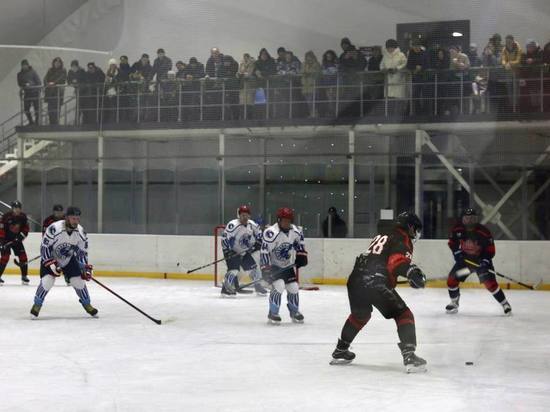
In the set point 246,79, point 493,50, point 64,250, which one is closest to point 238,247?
point 246,79

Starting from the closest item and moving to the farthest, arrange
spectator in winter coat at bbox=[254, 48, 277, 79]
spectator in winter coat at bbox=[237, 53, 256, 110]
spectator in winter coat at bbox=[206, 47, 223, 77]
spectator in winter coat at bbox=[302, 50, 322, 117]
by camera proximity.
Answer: spectator in winter coat at bbox=[302, 50, 322, 117]
spectator in winter coat at bbox=[206, 47, 223, 77]
spectator in winter coat at bbox=[254, 48, 277, 79]
spectator in winter coat at bbox=[237, 53, 256, 110]

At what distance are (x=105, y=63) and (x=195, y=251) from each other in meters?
6.35

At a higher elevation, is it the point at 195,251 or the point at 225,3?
the point at 225,3

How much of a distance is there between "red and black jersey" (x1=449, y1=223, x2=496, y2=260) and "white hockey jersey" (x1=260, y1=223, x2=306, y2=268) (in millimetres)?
1818

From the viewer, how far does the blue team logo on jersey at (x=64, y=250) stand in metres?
9.09

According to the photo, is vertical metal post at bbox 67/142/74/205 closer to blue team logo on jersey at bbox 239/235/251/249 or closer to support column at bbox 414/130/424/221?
blue team logo on jersey at bbox 239/235/251/249

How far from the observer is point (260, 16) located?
7.43m

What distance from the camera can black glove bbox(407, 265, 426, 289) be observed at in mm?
6102

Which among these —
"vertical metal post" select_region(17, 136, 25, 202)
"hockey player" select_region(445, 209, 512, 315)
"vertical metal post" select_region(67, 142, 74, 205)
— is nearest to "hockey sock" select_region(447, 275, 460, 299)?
"hockey player" select_region(445, 209, 512, 315)

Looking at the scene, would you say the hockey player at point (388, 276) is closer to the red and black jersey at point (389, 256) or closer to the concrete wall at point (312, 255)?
the red and black jersey at point (389, 256)

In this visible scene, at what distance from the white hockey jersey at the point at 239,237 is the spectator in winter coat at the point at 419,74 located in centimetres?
271

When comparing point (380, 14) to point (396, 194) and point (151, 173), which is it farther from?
point (151, 173)

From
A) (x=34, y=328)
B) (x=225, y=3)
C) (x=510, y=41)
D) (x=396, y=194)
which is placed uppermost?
(x=225, y=3)

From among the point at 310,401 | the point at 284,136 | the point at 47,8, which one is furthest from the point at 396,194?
the point at 310,401
